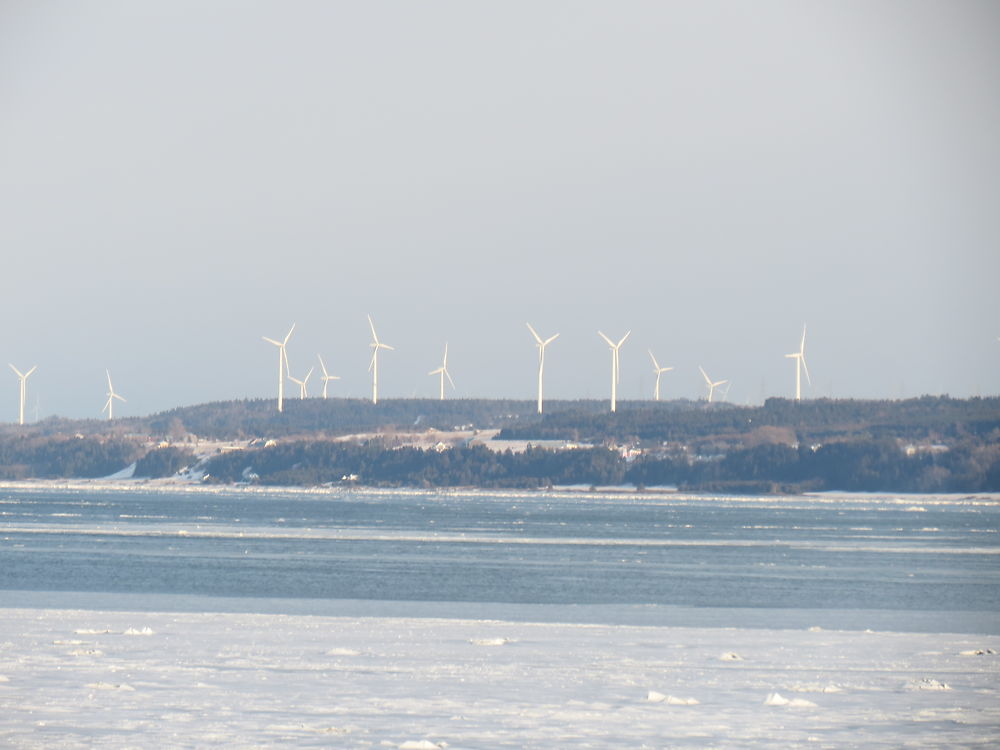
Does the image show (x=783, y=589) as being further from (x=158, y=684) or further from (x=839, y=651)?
(x=158, y=684)

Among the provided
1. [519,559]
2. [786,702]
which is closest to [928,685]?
[786,702]

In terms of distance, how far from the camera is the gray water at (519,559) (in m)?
46.4

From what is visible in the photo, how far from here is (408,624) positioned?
34.0 metres

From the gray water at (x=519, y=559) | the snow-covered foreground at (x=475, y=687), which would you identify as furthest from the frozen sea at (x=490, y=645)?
the gray water at (x=519, y=559)

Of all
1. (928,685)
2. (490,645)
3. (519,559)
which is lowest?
(519,559)

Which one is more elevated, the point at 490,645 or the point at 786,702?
the point at 786,702

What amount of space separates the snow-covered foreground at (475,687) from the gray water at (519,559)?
419 inches

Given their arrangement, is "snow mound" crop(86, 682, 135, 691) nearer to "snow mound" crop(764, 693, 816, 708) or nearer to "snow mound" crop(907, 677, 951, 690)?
"snow mound" crop(764, 693, 816, 708)

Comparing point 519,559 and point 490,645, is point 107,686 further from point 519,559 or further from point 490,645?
point 519,559

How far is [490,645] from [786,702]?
8353 mm

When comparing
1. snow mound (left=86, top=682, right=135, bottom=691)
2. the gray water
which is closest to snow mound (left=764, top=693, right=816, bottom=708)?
snow mound (left=86, top=682, right=135, bottom=691)

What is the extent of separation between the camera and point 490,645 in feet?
95.4

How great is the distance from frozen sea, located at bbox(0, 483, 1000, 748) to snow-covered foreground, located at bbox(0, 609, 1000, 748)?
0.07 m

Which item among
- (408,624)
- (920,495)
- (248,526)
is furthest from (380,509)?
(408,624)
